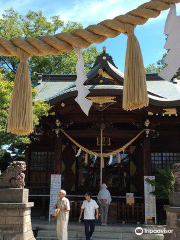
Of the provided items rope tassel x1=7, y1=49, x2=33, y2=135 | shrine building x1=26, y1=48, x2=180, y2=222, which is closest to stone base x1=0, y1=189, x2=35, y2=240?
shrine building x1=26, y1=48, x2=180, y2=222

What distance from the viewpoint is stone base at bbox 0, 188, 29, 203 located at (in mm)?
6672

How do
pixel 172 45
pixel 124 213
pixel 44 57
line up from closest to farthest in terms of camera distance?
1. pixel 172 45
2. pixel 124 213
3. pixel 44 57

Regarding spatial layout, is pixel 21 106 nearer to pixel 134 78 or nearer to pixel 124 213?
pixel 134 78

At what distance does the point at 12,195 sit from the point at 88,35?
19.4ft

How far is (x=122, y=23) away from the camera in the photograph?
164cm

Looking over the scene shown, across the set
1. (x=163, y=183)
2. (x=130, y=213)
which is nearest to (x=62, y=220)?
(x=130, y=213)

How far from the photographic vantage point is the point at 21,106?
6.57ft

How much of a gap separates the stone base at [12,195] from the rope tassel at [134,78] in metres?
5.45

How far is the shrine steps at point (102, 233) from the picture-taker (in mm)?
7898

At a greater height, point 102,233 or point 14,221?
point 14,221

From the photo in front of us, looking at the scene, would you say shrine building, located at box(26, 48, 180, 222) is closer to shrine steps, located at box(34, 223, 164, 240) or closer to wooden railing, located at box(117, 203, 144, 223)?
wooden railing, located at box(117, 203, 144, 223)

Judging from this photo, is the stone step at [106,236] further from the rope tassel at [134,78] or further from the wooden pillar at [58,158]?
the rope tassel at [134,78]

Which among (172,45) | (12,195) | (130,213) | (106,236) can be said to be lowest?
(106,236)

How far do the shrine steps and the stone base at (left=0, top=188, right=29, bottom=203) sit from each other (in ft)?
6.14
